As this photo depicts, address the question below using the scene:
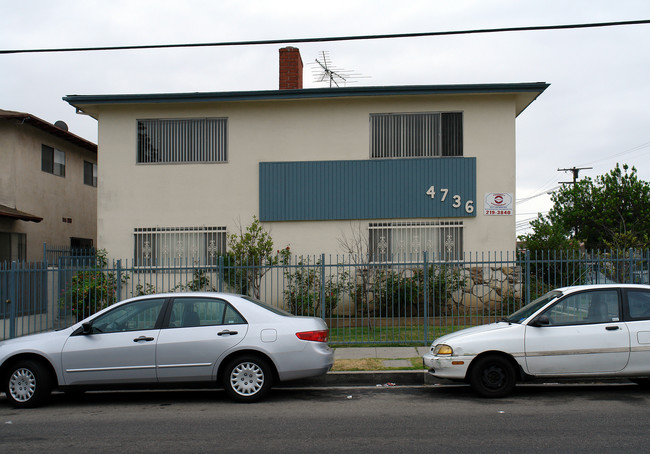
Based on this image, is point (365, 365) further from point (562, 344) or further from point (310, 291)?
point (310, 291)

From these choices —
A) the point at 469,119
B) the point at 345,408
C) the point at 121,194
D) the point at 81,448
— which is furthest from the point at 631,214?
the point at 81,448

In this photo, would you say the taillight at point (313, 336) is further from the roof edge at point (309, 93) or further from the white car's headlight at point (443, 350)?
the roof edge at point (309, 93)

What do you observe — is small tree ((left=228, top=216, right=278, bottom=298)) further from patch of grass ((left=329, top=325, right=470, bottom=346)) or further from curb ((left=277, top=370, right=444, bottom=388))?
curb ((left=277, top=370, right=444, bottom=388))

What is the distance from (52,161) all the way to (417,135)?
11.9 m

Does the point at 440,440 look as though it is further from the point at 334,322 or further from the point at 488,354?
the point at 334,322

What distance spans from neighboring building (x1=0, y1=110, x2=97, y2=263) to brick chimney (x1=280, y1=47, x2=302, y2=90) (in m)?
7.34

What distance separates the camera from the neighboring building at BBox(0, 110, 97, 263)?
58.3 feet

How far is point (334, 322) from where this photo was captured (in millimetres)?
14875

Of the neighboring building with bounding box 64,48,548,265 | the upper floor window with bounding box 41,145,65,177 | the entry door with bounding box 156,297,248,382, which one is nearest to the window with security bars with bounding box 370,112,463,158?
the neighboring building with bounding box 64,48,548,265

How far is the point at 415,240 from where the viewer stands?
15773 millimetres

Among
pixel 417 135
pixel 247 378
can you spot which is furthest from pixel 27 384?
pixel 417 135

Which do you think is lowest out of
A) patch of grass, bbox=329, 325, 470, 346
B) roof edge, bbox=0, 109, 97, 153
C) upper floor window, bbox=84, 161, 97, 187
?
patch of grass, bbox=329, 325, 470, 346

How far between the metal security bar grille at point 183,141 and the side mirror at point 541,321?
1030cm

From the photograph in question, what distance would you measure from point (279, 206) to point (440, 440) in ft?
34.4
